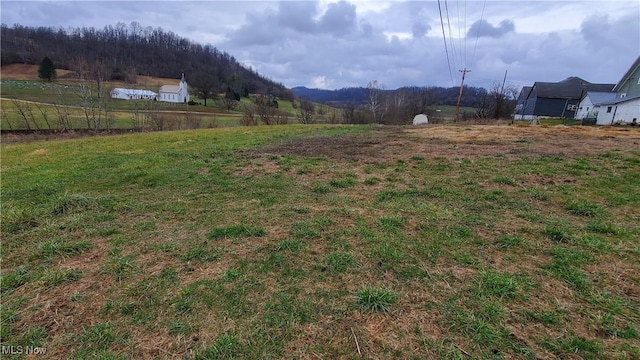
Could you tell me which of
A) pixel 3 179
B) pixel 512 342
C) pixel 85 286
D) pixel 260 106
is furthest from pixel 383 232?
pixel 260 106

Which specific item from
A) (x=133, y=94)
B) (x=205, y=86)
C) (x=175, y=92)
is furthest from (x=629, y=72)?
(x=175, y=92)

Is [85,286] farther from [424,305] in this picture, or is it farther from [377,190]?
[377,190]

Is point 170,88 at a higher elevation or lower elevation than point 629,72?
lower

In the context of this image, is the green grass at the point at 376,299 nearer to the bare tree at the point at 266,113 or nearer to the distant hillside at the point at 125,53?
the bare tree at the point at 266,113

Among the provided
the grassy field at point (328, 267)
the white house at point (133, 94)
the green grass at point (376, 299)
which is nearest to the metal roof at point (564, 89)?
the grassy field at point (328, 267)

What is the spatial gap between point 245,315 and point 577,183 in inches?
232

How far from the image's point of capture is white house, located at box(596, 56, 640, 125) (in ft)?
67.4

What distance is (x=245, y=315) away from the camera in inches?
87.0

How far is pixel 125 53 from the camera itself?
239 ft

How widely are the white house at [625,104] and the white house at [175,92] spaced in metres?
69.3

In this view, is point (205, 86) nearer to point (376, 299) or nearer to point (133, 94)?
point (133, 94)

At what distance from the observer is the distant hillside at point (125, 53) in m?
61.3

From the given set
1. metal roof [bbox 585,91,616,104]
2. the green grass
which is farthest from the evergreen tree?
metal roof [bbox 585,91,616,104]

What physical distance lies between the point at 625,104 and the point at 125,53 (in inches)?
3558
